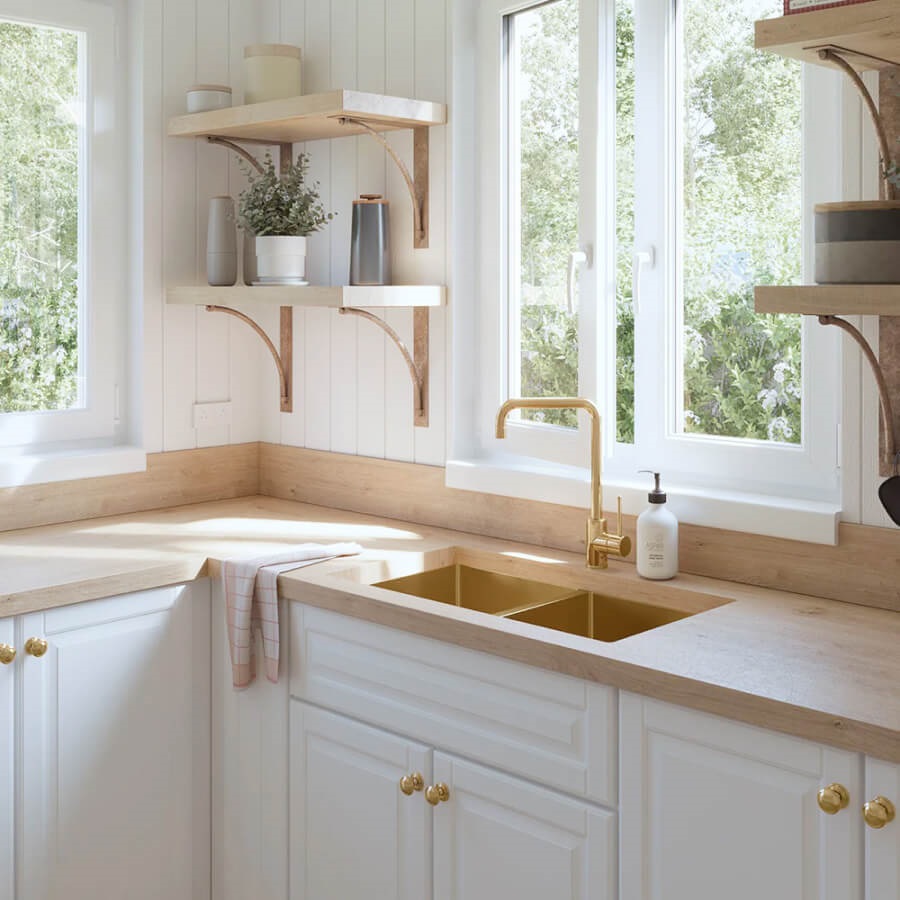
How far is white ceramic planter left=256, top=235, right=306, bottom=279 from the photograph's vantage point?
2885mm

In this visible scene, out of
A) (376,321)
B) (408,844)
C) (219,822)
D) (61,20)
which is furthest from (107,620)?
(61,20)

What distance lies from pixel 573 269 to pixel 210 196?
108 cm

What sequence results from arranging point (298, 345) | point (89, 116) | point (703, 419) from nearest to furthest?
point (703, 419) < point (89, 116) < point (298, 345)

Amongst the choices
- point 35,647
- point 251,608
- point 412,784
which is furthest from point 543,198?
point 35,647

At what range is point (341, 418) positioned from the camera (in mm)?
3148

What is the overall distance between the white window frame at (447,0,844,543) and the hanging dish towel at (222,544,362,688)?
59cm

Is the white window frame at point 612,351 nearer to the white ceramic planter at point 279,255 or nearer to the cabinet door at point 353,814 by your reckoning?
the white ceramic planter at point 279,255

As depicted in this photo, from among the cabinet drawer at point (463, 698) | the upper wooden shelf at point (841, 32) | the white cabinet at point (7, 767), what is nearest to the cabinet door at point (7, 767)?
the white cabinet at point (7, 767)

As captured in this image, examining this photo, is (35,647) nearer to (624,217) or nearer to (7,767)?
(7,767)

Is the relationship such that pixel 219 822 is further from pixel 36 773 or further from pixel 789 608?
pixel 789 608

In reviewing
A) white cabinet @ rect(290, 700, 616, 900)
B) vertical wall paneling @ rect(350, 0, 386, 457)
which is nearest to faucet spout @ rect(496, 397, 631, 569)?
white cabinet @ rect(290, 700, 616, 900)

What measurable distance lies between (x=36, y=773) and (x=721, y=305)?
5.27 ft

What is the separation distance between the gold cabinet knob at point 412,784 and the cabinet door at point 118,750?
0.62 m

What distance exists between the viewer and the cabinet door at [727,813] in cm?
162
